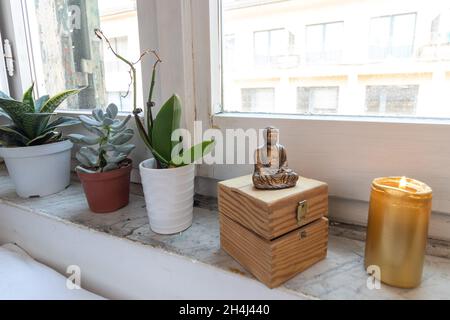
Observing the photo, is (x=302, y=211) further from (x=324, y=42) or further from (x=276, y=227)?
(x=324, y=42)

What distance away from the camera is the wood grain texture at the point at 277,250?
334 millimetres

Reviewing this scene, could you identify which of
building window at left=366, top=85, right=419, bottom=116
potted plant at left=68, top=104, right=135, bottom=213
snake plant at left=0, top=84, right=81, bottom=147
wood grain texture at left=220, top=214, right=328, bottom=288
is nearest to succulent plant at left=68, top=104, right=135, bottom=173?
potted plant at left=68, top=104, right=135, bottom=213

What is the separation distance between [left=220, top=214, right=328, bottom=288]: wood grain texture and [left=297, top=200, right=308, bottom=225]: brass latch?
0.04ft

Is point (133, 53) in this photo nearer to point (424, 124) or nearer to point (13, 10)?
point (13, 10)

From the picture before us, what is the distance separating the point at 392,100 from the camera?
426 millimetres

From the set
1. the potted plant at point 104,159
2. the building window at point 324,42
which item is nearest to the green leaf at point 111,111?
the potted plant at point 104,159

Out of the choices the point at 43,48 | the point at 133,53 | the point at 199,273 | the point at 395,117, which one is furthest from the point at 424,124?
the point at 43,48

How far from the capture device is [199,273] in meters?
0.40

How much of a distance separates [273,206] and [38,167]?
0.48 metres

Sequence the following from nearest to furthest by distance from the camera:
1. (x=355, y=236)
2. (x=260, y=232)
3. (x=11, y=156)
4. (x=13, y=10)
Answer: (x=260, y=232) < (x=355, y=236) < (x=11, y=156) < (x=13, y=10)

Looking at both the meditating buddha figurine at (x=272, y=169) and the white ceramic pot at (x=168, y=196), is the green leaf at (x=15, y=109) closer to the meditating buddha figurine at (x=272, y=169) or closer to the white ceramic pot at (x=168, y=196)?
the white ceramic pot at (x=168, y=196)

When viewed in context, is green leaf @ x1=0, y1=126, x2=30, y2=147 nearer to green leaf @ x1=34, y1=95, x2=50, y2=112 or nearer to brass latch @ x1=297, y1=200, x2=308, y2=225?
green leaf @ x1=34, y1=95, x2=50, y2=112

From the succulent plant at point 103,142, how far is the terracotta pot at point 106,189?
0.01 metres

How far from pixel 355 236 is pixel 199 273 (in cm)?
22
